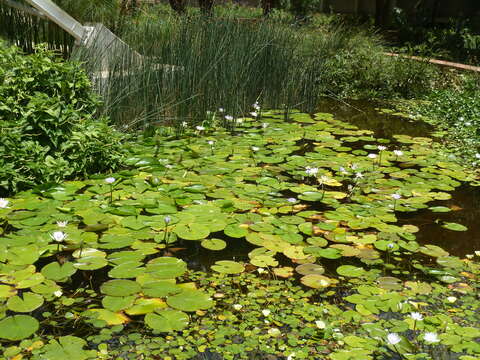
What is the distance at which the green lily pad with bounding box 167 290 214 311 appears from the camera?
1901mm

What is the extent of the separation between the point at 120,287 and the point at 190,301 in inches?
10.9

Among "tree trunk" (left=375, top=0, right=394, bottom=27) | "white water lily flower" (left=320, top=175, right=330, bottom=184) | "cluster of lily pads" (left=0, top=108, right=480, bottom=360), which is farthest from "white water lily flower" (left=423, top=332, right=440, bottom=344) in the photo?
"tree trunk" (left=375, top=0, right=394, bottom=27)

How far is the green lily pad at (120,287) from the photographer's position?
197cm

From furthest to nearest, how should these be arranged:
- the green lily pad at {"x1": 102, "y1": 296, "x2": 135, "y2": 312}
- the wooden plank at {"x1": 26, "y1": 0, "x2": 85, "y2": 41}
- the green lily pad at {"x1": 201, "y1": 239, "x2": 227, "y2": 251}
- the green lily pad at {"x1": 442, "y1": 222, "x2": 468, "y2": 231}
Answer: the wooden plank at {"x1": 26, "y1": 0, "x2": 85, "y2": 41} → the green lily pad at {"x1": 442, "y1": 222, "x2": 468, "y2": 231} → the green lily pad at {"x1": 201, "y1": 239, "x2": 227, "y2": 251} → the green lily pad at {"x1": 102, "y1": 296, "x2": 135, "y2": 312}

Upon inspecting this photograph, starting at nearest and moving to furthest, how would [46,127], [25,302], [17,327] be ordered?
[17,327], [25,302], [46,127]

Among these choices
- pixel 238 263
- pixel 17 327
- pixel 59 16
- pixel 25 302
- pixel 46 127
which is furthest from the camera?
pixel 59 16

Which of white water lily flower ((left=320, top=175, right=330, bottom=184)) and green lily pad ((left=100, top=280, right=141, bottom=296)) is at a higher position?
white water lily flower ((left=320, top=175, right=330, bottom=184))

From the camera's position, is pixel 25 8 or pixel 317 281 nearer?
pixel 317 281

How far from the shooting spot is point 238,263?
2240 mm

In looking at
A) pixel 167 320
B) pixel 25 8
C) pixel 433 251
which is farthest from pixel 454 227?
pixel 25 8

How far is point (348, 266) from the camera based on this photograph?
224 cm

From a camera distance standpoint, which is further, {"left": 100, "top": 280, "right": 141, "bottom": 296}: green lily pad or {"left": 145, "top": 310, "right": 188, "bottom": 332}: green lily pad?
{"left": 100, "top": 280, "right": 141, "bottom": 296}: green lily pad

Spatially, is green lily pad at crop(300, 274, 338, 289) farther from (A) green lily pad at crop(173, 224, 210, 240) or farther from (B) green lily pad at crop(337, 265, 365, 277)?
(A) green lily pad at crop(173, 224, 210, 240)

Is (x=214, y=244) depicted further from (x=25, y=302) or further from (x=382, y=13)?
(x=382, y=13)
